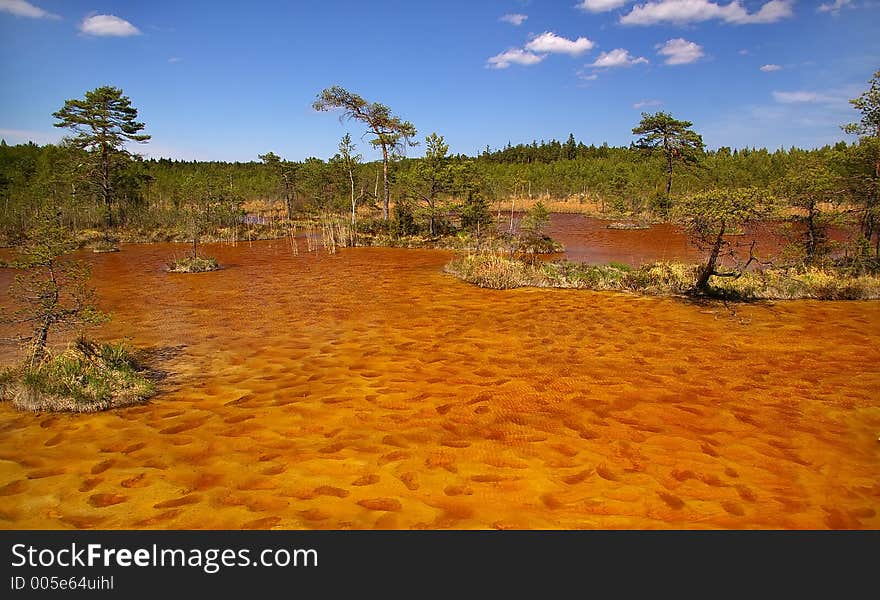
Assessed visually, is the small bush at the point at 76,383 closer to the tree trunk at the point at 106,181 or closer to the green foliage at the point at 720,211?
the green foliage at the point at 720,211

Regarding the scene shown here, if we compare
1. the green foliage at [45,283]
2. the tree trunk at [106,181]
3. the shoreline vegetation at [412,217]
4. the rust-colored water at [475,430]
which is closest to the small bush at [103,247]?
the shoreline vegetation at [412,217]

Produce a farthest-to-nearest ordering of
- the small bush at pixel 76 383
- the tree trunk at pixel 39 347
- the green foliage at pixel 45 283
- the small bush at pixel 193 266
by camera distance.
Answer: the small bush at pixel 193 266, the green foliage at pixel 45 283, the tree trunk at pixel 39 347, the small bush at pixel 76 383

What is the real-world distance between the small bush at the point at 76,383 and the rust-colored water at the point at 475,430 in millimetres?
203

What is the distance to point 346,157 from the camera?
2711 cm

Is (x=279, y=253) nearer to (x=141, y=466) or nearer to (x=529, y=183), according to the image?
(x=141, y=466)

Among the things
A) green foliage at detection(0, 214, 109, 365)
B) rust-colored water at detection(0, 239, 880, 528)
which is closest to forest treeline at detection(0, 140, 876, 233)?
rust-colored water at detection(0, 239, 880, 528)

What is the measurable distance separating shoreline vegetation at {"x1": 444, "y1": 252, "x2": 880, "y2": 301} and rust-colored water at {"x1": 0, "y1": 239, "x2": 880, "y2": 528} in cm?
166

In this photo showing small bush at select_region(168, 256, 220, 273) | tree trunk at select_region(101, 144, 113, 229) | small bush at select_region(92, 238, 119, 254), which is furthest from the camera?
tree trunk at select_region(101, 144, 113, 229)

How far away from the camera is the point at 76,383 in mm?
4879

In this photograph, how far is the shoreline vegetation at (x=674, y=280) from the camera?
10.1 metres

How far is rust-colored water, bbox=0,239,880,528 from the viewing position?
3.14 m

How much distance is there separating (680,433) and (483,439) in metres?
1.81

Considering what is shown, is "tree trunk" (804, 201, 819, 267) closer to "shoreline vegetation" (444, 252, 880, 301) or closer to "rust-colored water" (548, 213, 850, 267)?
"shoreline vegetation" (444, 252, 880, 301)
